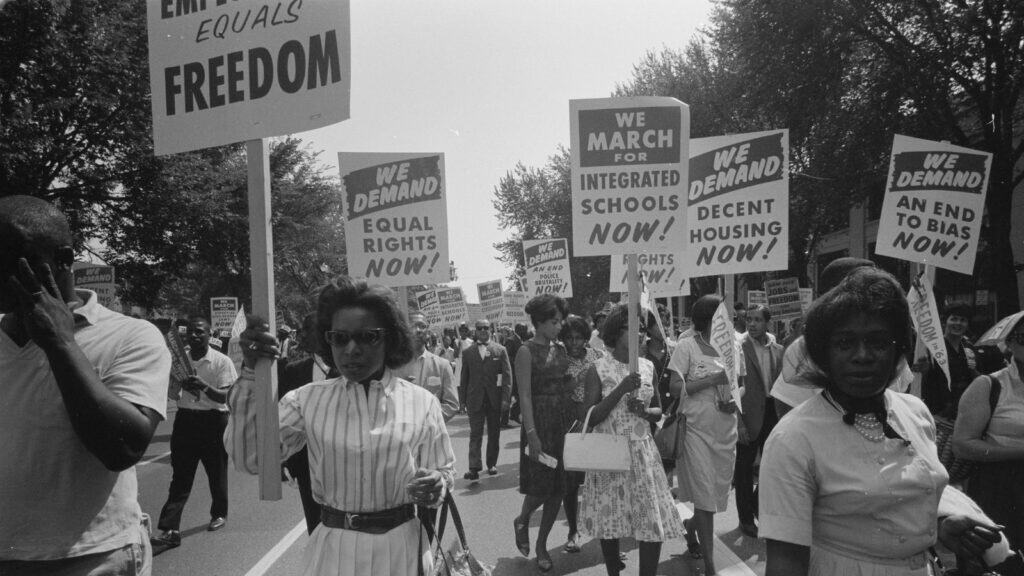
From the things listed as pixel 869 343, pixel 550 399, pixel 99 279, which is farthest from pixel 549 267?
pixel 869 343

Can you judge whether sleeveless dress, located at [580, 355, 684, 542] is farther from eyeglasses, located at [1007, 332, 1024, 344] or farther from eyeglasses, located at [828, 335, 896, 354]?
eyeglasses, located at [828, 335, 896, 354]

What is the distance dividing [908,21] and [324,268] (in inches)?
992

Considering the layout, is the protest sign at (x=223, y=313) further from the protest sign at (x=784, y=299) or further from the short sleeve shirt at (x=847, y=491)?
the short sleeve shirt at (x=847, y=491)

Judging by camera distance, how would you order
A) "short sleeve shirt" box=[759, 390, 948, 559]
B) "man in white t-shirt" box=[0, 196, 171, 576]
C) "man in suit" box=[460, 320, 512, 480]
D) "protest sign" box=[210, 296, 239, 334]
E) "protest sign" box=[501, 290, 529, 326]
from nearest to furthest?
"man in white t-shirt" box=[0, 196, 171, 576] → "short sleeve shirt" box=[759, 390, 948, 559] → "man in suit" box=[460, 320, 512, 480] → "protest sign" box=[210, 296, 239, 334] → "protest sign" box=[501, 290, 529, 326]

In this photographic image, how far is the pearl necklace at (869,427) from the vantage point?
7.79 feet

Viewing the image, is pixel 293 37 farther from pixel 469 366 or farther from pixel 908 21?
pixel 908 21

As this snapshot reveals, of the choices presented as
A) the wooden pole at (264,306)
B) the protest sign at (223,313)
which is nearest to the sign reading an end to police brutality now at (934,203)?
the wooden pole at (264,306)

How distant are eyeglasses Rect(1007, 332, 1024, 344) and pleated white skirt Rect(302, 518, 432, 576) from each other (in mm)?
3248

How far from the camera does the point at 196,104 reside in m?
3.57

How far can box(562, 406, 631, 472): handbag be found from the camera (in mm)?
5320

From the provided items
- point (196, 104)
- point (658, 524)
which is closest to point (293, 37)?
point (196, 104)

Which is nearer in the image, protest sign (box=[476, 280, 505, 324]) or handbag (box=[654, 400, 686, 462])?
handbag (box=[654, 400, 686, 462])

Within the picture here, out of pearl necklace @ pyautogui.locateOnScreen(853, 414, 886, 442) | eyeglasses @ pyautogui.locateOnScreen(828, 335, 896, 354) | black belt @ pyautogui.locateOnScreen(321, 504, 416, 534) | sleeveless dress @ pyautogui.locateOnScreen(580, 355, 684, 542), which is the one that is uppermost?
eyeglasses @ pyautogui.locateOnScreen(828, 335, 896, 354)

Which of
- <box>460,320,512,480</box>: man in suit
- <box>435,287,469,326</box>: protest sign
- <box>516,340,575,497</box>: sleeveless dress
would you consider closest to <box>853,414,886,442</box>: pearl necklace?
<box>516,340,575,497</box>: sleeveless dress
